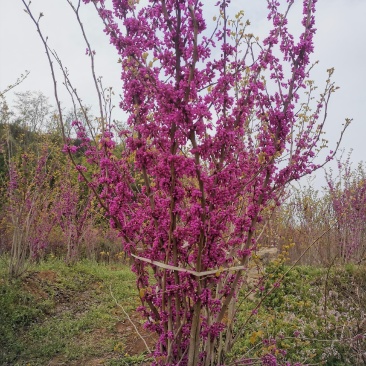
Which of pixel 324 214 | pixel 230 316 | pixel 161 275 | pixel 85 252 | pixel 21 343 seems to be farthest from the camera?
pixel 85 252

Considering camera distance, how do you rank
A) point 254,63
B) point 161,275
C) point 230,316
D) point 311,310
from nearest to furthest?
point 161,275 < point 254,63 < point 230,316 < point 311,310

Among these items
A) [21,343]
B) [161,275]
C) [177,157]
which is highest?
[177,157]

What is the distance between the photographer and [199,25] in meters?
2.45

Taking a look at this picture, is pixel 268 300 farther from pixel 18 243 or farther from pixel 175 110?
pixel 175 110

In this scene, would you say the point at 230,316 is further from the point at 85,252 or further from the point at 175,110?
the point at 85,252

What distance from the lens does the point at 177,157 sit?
2.26 m

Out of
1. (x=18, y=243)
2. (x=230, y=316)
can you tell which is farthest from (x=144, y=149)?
(x=18, y=243)

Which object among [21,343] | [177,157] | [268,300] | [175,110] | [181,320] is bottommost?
[21,343]

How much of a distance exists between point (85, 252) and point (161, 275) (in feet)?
39.7

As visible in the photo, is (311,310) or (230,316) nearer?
(230,316)

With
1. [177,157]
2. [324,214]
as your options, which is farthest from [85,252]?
[177,157]

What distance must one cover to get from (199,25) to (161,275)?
5.57 ft

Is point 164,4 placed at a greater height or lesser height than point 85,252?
greater

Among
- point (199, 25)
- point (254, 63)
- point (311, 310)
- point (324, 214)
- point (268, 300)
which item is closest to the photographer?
point (199, 25)
